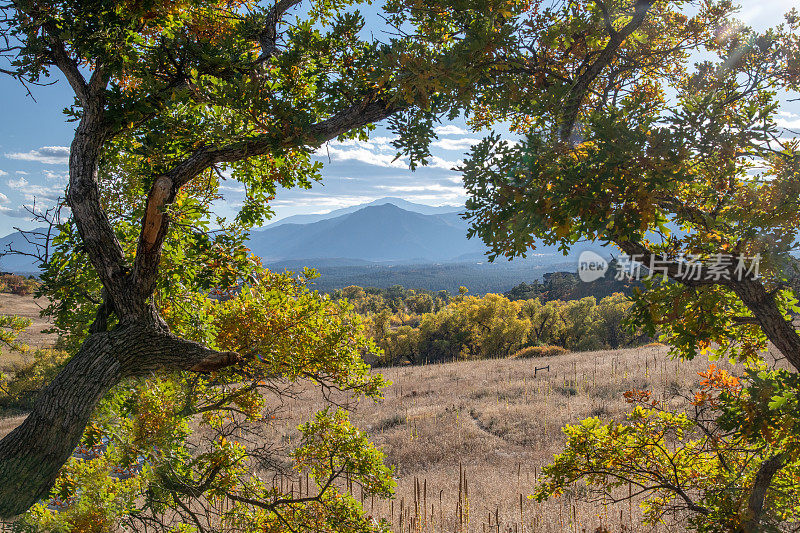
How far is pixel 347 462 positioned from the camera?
4395 mm

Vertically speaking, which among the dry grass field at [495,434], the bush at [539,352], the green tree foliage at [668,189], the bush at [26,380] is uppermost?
the green tree foliage at [668,189]

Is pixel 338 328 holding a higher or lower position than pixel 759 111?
lower

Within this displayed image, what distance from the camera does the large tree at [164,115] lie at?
8.71 feet

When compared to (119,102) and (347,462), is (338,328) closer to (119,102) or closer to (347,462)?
(347,462)

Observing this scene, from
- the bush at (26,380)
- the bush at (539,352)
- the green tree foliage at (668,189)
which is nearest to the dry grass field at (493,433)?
the green tree foliage at (668,189)

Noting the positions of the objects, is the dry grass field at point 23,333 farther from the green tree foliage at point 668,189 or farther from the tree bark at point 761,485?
the tree bark at point 761,485

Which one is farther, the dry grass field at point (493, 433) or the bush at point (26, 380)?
the bush at point (26, 380)

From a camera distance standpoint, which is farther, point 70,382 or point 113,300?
point 113,300

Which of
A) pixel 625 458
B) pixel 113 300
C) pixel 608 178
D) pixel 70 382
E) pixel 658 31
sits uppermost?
pixel 658 31

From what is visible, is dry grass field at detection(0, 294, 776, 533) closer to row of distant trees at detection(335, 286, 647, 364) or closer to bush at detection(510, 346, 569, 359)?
bush at detection(510, 346, 569, 359)

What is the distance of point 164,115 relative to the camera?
11.8 ft

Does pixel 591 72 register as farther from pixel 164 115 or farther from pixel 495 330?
pixel 495 330

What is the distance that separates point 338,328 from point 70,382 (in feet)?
7.89

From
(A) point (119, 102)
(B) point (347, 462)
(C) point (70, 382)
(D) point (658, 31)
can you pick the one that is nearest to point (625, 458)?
(B) point (347, 462)
